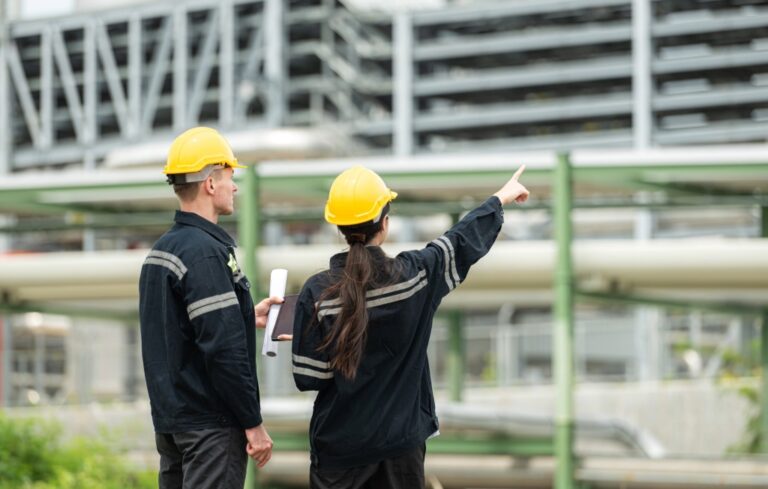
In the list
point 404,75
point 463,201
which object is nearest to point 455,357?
point 463,201

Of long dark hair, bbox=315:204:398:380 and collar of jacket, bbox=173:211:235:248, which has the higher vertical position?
collar of jacket, bbox=173:211:235:248

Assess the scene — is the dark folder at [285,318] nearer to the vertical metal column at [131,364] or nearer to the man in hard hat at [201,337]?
the man in hard hat at [201,337]

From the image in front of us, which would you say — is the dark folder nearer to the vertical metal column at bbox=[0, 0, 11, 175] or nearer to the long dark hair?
the long dark hair

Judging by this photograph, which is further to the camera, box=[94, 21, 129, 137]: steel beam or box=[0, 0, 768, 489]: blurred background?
box=[94, 21, 129, 137]: steel beam

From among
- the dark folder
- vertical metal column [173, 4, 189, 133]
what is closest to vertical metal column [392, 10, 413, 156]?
vertical metal column [173, 4, 189, 133]

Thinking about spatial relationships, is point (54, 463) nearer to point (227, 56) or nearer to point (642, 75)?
point (642, 75)

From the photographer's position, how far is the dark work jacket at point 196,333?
Result: 3670 mm

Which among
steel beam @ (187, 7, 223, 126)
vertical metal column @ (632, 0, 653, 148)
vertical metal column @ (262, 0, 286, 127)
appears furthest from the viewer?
steel beam @ (187, 7, 223, 126)

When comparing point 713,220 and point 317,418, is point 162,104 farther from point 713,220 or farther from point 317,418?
point 317,418

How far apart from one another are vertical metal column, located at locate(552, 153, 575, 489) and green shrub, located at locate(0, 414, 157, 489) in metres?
2.73

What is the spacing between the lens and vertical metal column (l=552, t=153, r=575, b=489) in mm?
7387

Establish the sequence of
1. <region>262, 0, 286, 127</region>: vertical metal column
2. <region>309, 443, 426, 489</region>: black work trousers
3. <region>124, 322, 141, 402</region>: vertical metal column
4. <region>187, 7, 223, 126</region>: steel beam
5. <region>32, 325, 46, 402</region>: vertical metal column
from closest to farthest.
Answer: <region>309, 443, 426, 489</region>: black work trousers < <region>124, 322, 141, 402</region>: vertical metal column < <region>32, 325, 46, 402</region>: vertical metal column < <region>262, 0, 286, 127</region>: vertical metal column < <region>187, 7, 223, 126</region>: steel beam

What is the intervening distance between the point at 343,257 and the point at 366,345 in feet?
0.83

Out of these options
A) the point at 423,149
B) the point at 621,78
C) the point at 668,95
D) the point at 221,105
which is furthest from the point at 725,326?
the point at 221,105
